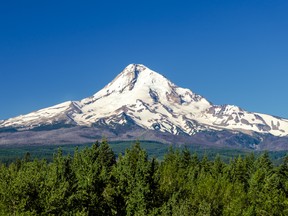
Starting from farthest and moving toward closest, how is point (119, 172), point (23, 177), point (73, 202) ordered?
1. point (119, 172)
2. point (73, 202)
3. point (23, 177)

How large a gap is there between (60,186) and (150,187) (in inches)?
670

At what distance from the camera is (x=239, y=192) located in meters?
90.3

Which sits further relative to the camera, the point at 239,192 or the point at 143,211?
the point at 239,192

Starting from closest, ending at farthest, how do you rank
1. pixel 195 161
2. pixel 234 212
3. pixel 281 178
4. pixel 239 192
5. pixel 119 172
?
pixel 234 212 < pixel 119 172 < pixel 239 192 < pixel 281 178 < pixel 195 161

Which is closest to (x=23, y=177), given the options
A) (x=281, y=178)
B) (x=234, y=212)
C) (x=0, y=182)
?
(x=0, y=182)

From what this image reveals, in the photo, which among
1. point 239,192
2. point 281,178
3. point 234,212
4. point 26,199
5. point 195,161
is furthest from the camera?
point 195,161

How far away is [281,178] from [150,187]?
54.4 m

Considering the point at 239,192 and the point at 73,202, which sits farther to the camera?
the point at 239,192

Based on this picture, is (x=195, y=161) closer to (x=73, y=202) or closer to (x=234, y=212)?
(x=234, y=212)

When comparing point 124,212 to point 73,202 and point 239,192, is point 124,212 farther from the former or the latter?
point 239,192

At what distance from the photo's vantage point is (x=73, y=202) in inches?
2707

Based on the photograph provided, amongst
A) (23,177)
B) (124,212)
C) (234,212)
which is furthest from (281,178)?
(23,177)

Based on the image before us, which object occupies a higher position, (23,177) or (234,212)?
(23,177)

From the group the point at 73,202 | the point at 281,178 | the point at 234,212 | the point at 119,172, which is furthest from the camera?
the point at 281,178
